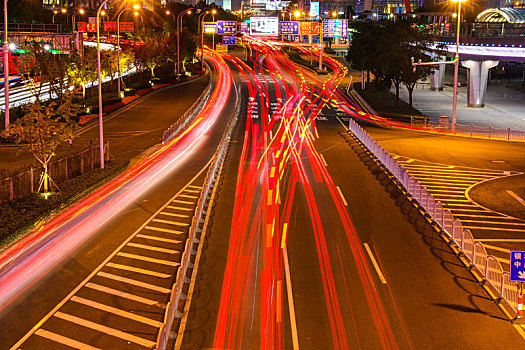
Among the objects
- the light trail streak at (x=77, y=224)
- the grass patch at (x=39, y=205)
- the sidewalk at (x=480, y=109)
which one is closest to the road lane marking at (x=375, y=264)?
the light trail streak at (x=77, y=224)

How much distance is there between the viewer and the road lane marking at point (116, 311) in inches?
653

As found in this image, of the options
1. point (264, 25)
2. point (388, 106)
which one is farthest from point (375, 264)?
point (264, 25)

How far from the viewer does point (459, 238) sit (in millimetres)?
22734

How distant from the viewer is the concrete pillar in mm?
72312

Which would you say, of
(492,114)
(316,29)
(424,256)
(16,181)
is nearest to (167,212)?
(16,181)

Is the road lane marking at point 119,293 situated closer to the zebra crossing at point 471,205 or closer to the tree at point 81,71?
the zebra crossing at point 471,205

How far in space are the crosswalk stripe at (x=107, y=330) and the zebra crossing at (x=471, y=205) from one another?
12.5 meters

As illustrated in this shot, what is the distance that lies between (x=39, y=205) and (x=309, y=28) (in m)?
89.4

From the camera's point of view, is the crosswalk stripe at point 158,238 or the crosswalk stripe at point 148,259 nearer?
the crosswalk stripe at point 148,259

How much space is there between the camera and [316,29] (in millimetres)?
109750

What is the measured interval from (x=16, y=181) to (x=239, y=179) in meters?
11.7

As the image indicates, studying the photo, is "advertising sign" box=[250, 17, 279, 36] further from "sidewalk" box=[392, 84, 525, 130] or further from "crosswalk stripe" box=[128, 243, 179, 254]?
"crosswalk stripe" box=[128, 243, 179, 254]

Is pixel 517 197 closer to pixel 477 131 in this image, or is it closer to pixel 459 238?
pixel 459 238

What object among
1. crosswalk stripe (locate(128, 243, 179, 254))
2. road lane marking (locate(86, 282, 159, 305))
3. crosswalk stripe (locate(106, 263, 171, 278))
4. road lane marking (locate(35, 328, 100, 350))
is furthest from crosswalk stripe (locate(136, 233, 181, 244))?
road lane marking (locate(35, 328, 100, 350))
